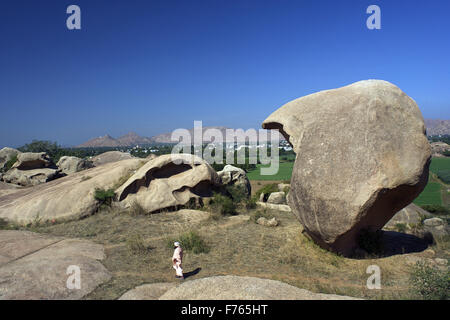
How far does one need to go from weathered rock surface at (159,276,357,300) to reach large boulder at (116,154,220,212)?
580 cm

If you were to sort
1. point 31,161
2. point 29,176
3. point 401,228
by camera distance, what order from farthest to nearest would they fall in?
1. point 31,161
2. point 29,176
3. point 401,228

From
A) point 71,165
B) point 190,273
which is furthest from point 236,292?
point 71,165

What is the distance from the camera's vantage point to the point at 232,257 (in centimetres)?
630

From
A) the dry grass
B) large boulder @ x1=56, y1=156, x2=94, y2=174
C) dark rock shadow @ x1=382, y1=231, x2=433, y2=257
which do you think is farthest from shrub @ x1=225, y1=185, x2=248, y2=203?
large boulder @ x1=56, y1=156, x2=94, y2=174

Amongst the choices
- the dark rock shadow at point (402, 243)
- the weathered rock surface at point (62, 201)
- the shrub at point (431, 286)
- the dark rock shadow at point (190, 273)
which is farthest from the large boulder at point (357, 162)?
the weathered rock surface at point (62, 201)

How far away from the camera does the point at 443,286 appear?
445 centimetres

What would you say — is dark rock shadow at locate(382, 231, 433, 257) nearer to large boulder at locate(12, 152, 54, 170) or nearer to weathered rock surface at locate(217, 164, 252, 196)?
weathered rock surface at locate(217, 164, 252, 196)

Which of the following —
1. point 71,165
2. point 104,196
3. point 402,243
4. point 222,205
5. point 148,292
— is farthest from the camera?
point 71,165

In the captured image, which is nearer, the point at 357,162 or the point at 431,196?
the point at 357,162

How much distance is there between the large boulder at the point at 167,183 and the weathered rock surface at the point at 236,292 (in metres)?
5.80

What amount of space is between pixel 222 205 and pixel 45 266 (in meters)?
6.08

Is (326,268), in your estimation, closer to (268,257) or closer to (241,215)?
(268,257)

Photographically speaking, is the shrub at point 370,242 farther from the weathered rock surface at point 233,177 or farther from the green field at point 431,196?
the green field at point 431,196

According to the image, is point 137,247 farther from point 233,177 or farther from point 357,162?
point 233,177
